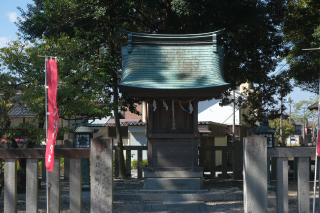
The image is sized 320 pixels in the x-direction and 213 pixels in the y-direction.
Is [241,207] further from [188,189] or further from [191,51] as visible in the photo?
[191,51]

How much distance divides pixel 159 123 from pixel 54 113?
5.56 meters

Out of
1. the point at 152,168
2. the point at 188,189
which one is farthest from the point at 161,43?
the point at 188,189

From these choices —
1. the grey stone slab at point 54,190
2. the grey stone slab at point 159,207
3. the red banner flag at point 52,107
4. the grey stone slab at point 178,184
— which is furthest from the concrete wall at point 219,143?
the red banner flag at point 52,107

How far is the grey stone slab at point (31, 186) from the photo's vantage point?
14.1ft

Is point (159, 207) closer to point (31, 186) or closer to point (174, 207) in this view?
point (174, 207)

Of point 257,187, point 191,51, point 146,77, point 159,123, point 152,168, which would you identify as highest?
point 191,51

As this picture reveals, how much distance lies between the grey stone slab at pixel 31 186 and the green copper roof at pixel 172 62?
4.37m

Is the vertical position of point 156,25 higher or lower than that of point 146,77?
higher

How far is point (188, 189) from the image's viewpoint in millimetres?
9336

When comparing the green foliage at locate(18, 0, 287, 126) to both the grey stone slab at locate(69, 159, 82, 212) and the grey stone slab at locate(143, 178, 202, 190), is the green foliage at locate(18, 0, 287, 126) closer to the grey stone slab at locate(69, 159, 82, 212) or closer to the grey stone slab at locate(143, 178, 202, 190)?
the grey stone slab at locate(143, 178, 202, 190)

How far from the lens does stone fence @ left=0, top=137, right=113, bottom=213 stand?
13.9 feet

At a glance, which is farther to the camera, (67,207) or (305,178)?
(67,207)

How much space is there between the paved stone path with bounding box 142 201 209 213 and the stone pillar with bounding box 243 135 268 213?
3.38m

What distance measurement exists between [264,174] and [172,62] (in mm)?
6052
